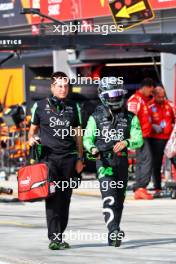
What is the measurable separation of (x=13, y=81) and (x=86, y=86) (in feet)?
20.6

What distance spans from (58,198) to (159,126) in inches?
286

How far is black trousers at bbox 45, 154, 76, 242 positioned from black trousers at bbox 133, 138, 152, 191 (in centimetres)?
666

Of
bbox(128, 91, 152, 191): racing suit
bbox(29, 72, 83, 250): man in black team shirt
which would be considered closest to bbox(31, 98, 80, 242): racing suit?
bbox(29, 72, 83, 250): man in black team shirt

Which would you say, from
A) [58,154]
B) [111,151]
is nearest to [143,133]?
[111,151]

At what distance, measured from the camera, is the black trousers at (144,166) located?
18.3 meters

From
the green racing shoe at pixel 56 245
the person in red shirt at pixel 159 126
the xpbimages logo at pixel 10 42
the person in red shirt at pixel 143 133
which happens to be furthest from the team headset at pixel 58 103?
the person in red shirt at pixel 159 126

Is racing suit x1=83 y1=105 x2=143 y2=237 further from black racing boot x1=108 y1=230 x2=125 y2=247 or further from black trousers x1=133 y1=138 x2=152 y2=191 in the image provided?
black trousers x1=133 y1=138 x2=152 y2=191

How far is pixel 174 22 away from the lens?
22.3 metres

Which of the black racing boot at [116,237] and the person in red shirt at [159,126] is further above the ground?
the person in red shirt at [159,126]

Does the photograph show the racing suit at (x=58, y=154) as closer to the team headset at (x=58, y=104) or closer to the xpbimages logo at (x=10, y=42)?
the team headset at (x=58, y=104)

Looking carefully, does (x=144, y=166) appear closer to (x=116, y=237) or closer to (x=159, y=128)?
(x=159, y=128)

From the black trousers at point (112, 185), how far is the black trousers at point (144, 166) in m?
6.49

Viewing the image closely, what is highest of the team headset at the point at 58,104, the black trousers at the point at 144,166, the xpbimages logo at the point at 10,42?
the xpbimages logo at the point at 10,42

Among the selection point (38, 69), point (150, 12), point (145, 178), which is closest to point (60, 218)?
point (145, 178)
